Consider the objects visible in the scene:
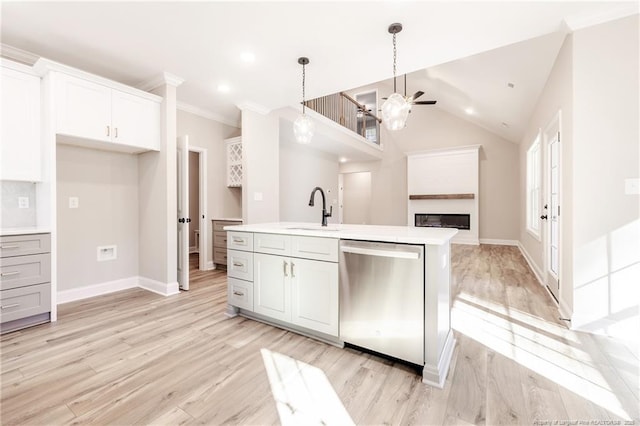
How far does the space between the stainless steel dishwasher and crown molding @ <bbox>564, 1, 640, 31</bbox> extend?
2406mm

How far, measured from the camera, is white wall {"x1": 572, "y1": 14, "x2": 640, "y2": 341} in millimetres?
2180

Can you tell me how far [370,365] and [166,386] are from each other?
4.13ft

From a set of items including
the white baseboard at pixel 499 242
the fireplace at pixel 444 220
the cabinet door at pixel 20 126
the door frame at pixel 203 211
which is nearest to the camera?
the cabinet door at pixel 20 126

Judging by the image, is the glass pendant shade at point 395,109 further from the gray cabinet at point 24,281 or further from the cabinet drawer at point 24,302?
the cabinet drawer at point 24,302

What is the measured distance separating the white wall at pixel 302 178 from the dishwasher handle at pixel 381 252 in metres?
4.32

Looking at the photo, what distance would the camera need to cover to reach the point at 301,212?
675cm

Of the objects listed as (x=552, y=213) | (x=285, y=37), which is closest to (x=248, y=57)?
(x=285, y=37)

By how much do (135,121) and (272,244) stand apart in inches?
91.4

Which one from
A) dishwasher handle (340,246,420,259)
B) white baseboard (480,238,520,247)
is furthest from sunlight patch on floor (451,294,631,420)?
white baseboard (480,238,520,247)

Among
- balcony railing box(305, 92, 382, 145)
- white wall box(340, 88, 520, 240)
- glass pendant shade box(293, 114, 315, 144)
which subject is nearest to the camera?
glass pendant shade box(293, 114, 315, 144)

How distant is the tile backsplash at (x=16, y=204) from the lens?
8.70 feet

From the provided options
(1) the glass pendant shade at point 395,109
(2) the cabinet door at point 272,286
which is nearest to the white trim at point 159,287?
(2) the cabinet door at point 272,286

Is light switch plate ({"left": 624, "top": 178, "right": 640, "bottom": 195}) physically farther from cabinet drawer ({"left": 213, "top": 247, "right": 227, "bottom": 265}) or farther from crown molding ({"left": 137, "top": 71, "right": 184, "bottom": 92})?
cabinet drawer ({"left": 213, "top": 247, "right": 227, "bottom": 265})

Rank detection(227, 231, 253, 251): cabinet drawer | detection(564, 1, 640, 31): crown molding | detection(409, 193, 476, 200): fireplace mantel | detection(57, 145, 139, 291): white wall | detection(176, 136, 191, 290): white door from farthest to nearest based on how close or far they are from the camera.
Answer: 1. detection(409, 193, 476, 200): fireplace mantel
2. detection(176, 136, 191, 290): white door
3. detection(57, 145, 139, 291): white wall
4. detection(227, 231, 253, 251): cabinet drawer
5. detection(564, 1, 640, 31): crown molding
